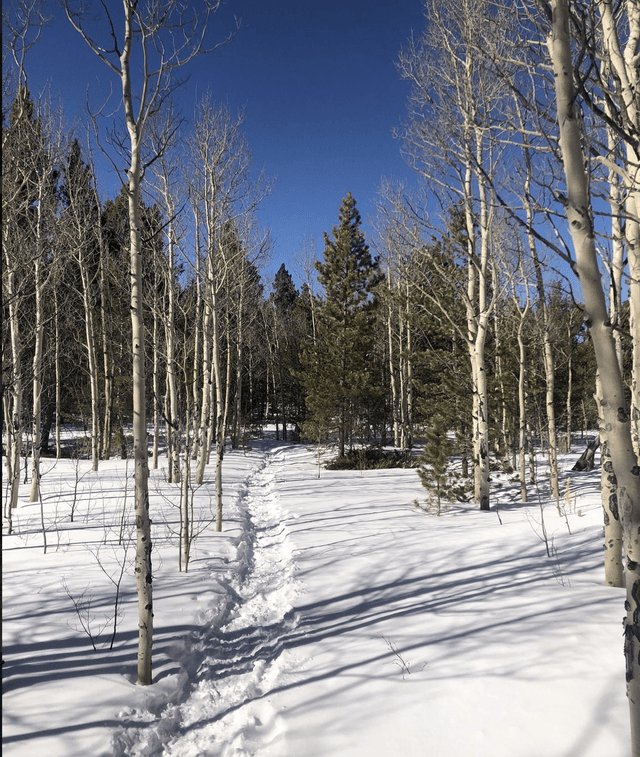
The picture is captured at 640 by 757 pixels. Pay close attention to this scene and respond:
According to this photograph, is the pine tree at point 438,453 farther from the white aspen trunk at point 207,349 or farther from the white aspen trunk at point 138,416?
the white aspen trunk at point 138,416

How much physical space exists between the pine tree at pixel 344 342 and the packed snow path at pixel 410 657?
11551mm

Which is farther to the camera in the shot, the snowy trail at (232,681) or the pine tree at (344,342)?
the pine tree at (344,342)

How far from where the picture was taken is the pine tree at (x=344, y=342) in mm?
18797

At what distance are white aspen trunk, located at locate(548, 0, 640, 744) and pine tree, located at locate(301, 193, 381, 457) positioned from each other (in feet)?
52.6

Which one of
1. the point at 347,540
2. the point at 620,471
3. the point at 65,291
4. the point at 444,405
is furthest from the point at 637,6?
the point at 65,291

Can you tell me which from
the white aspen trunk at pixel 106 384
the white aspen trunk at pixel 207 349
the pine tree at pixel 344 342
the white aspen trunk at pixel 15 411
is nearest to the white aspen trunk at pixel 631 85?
the white aspen trunk at pixel 207 349

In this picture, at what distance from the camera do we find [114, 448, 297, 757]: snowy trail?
127 inches

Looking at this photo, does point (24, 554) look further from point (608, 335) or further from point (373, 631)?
point (608, 335)

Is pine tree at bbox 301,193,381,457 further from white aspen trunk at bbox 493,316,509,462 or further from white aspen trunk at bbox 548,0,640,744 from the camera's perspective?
white aspen trunk at bbox 548,0,640,744

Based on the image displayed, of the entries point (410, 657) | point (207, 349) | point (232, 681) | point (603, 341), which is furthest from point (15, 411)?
point (603, 341)

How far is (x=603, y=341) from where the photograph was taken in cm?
224

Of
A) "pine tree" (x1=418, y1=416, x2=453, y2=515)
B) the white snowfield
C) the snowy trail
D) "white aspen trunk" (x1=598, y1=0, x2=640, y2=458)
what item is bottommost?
the snowy trail

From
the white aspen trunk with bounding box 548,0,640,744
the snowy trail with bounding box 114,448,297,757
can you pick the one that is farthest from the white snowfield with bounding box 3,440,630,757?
the white aspen trunk with bounding box 548,0,640,744

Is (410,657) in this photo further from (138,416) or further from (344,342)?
(344,342)
